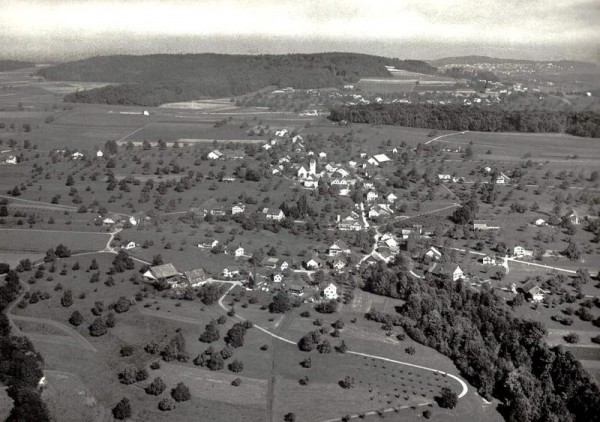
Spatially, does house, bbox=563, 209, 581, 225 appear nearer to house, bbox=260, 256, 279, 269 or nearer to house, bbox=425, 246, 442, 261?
house, bbox=425, 246, 442, 261

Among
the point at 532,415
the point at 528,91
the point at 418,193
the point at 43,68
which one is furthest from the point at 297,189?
the point at 43,68

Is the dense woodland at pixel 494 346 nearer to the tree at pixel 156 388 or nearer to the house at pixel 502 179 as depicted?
the tree at pixel 156 388

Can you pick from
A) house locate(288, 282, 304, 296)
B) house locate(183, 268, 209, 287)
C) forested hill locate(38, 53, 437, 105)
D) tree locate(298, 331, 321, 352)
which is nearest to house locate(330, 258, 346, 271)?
house locate(288, 282, 304, 296)

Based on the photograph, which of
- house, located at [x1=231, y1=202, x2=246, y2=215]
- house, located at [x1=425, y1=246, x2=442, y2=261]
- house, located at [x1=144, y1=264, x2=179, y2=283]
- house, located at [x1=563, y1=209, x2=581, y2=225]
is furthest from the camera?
house, located at [x1=231, y1=202, x2=246, y2=215]

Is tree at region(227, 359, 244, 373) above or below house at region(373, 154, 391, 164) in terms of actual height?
below

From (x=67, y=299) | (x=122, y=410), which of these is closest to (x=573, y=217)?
(x=67, y=299)

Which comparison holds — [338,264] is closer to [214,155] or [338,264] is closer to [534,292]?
[534,292]

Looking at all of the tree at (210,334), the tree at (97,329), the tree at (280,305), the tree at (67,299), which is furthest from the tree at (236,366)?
the tree at (67,299)
